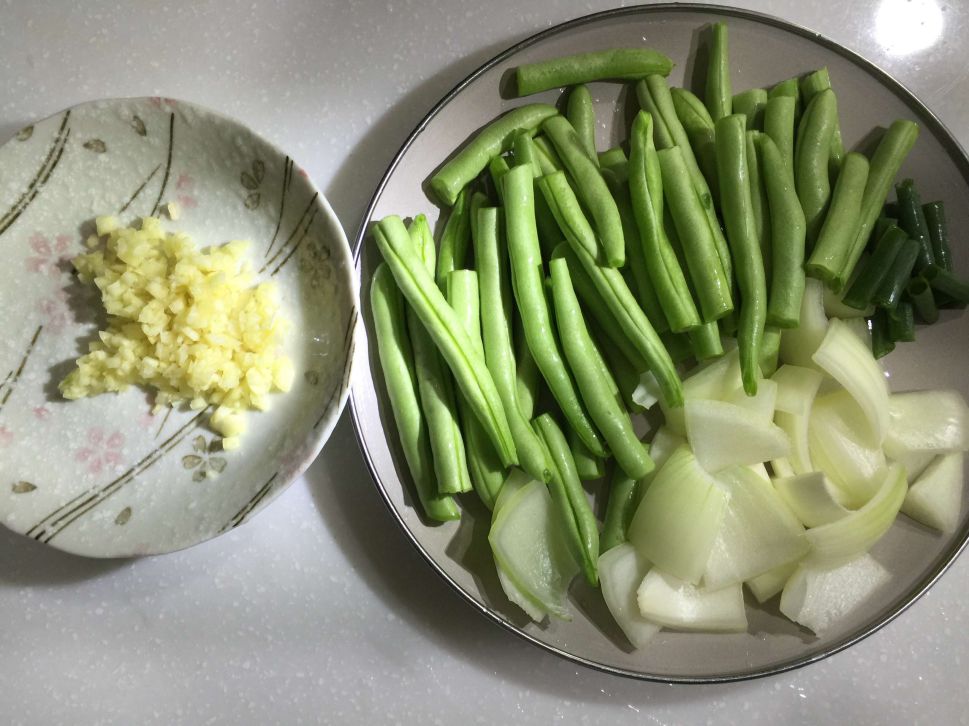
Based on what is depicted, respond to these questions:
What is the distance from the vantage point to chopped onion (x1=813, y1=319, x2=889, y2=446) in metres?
1.31

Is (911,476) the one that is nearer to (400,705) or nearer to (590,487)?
(590,487)

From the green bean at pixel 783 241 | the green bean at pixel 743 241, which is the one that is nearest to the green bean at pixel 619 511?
the green bean at pixel 743 241

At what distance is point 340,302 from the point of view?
4.26ft

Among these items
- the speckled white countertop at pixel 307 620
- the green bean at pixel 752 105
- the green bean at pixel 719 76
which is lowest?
the speckled white countertop at pixel 307 620

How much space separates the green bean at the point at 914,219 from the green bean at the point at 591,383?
63 cm

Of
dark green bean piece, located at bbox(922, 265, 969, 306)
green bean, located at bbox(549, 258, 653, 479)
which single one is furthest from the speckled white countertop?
dark green bean piece, located at bbox(922, 265, 969, 306)

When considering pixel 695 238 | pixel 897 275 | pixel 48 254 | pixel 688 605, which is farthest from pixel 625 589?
pixel 48 254

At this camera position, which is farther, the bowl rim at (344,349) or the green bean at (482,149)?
the green bean at (482,149)

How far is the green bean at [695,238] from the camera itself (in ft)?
4.26

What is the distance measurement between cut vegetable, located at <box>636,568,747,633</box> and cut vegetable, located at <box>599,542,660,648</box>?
0.6 inches

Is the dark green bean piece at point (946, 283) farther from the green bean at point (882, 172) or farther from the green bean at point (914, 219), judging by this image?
the green bean at point (882, 172)

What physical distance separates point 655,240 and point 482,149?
0.35 m

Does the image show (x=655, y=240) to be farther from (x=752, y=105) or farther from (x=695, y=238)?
(x=752, y=105)

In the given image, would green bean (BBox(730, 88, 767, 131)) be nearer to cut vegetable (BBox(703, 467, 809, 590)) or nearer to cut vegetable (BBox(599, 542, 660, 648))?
A: cut vegetable (BBox(703, 467, 809, 590))
